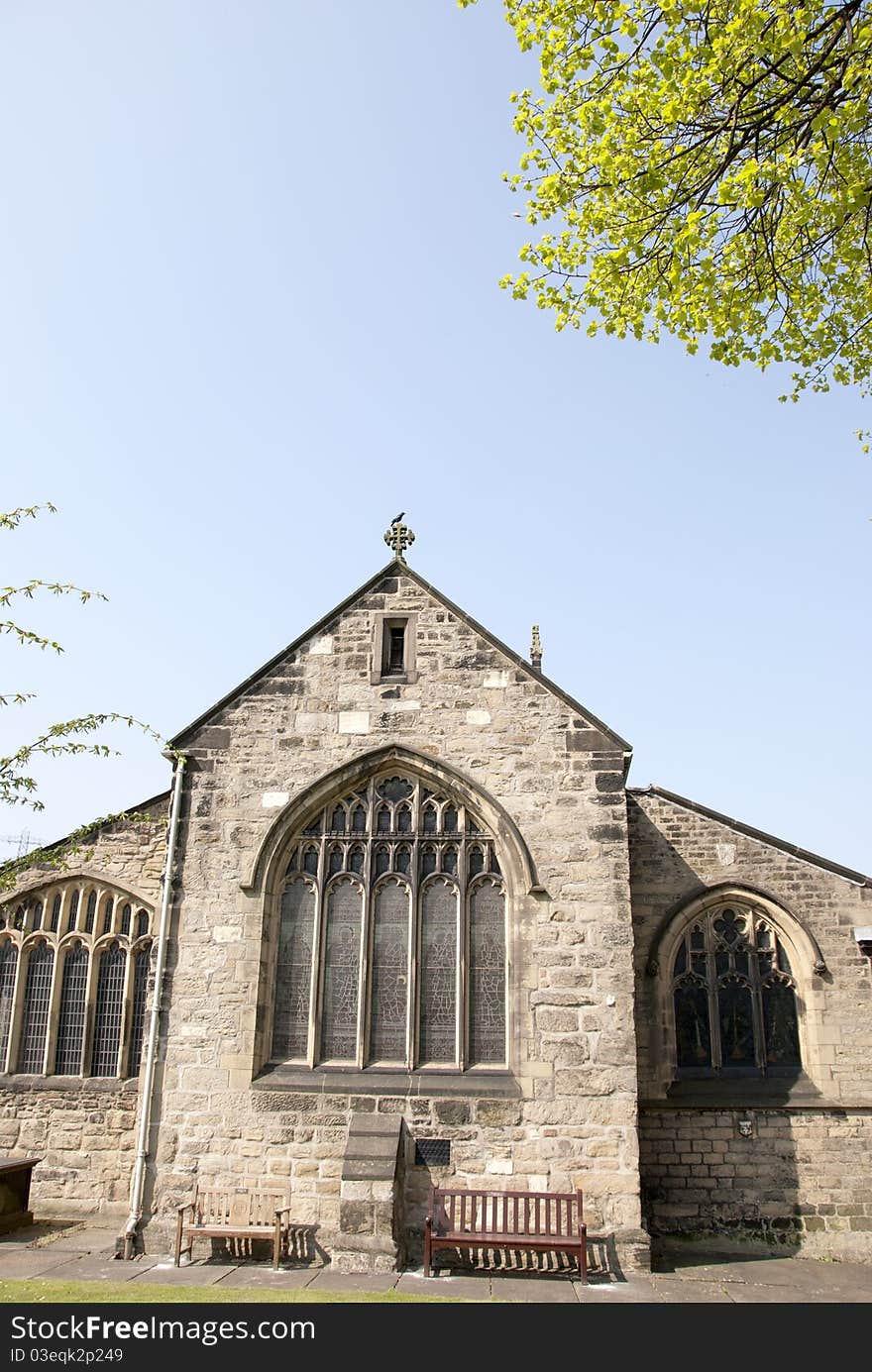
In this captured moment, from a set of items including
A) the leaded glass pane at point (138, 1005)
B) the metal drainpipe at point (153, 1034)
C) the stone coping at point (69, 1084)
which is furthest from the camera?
the leaded glass pane at point (138, 1005)

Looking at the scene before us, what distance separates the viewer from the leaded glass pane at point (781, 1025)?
12.9 m

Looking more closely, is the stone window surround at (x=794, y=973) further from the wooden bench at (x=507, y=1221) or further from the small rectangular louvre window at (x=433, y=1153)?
the small rectangular louvre window at (x=433, y=1153)

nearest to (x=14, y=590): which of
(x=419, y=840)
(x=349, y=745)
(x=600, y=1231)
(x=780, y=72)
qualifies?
(x=349, y=745)

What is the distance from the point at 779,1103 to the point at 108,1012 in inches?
354

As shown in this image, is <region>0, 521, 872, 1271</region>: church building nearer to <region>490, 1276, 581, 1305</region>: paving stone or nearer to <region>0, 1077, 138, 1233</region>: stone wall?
<region>0, 1077, 138, 1233</region>: stone wall

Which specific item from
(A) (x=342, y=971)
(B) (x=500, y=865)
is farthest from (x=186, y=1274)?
(B) (x=500, y=865)

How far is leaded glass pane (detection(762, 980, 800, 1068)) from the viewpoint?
42.2 ft

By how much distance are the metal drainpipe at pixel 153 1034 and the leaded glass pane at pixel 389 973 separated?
99.7 inches

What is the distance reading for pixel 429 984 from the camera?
1202 cm

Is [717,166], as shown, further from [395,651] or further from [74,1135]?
[74,1135]

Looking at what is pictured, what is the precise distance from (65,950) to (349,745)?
5.35 meters

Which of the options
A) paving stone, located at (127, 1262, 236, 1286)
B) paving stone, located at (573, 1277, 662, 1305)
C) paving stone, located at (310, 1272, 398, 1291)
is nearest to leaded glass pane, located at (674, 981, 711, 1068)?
paving stone, located at (573, 1277, 662, 1305)

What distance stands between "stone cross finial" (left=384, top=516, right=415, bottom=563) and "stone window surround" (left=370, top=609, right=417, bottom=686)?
38.5 inches

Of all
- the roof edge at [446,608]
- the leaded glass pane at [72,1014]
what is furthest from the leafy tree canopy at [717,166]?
the leaded glass pane at [72,1014]
